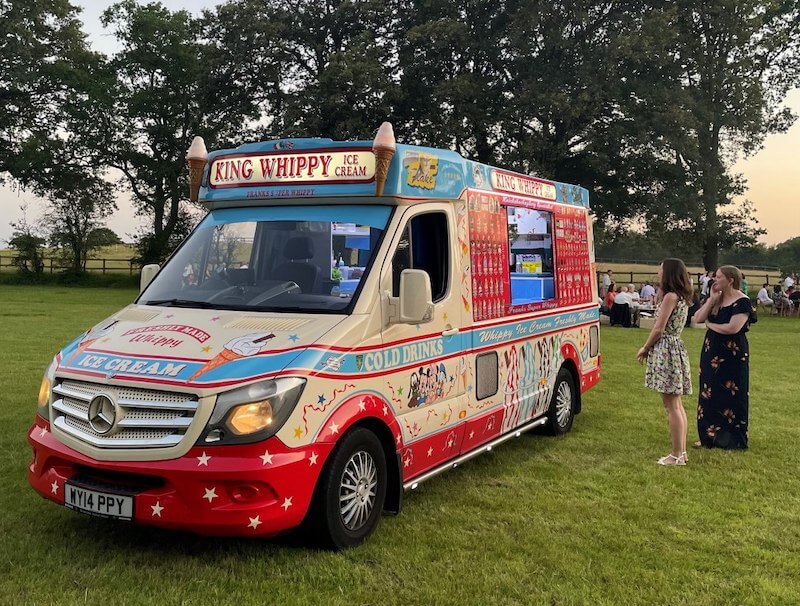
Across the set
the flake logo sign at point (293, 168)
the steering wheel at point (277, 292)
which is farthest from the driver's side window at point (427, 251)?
the steering wheel at point (277, 292)

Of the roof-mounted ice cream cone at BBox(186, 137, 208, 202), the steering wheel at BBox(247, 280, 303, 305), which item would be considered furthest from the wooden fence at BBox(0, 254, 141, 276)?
the steering wheel at BBox(247, 280, 303, 305)

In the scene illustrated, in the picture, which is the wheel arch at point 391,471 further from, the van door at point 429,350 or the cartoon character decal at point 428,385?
the cartoon character decal at point 428,385

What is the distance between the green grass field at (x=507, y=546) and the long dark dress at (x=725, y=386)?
0.33 m

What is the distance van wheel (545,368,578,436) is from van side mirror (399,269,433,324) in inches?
133

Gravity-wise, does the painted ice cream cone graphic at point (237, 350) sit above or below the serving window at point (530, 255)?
below

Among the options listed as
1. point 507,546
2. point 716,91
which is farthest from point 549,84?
point 507,546

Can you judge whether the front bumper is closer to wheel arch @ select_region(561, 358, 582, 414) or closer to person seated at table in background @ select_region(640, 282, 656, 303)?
wheel arch @ select_region(561, 358, 582, 414)

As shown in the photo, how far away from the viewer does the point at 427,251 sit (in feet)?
18.2

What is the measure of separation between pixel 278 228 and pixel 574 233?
426cm

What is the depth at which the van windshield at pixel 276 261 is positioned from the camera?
16.4ft

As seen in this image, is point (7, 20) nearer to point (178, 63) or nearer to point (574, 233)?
point (178, 63)

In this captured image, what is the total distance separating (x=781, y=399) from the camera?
34.6 ft

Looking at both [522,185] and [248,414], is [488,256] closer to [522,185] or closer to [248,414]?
[522,185]

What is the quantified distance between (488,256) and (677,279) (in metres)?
1.88
